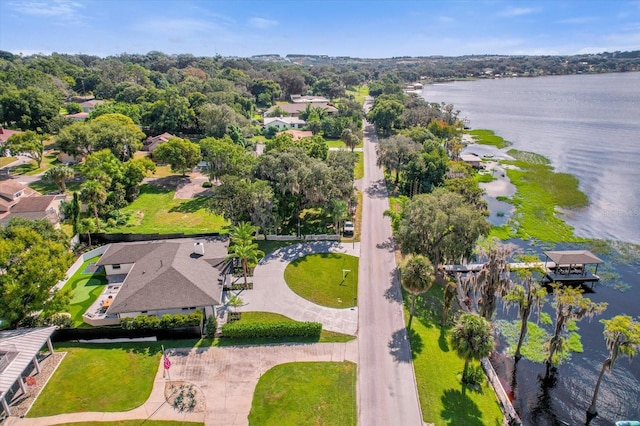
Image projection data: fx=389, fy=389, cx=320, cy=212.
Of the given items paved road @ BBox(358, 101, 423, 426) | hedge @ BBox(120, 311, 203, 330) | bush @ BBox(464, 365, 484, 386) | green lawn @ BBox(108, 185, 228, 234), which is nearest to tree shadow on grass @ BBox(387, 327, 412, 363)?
paved road @ BBox(358, 101, 423, 426)

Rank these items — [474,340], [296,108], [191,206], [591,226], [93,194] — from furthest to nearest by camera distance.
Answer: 1. [296,108]
2. [191,206]
3. [591,226]
4. [93,194]
5. [474,340]

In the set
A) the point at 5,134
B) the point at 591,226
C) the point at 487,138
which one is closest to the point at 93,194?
the point at 5,134

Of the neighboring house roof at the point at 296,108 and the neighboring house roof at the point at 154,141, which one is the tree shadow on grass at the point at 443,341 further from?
the neighboring house roof at the point at 296,108

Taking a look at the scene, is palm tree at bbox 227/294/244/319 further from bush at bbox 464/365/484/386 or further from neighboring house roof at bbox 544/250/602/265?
neighboring house roof at bbox 544/250/602/265

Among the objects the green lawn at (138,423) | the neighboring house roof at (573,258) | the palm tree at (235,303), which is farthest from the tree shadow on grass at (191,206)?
the neighboring house roof at (573,258)

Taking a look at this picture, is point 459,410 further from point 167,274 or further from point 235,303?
point 167,274
